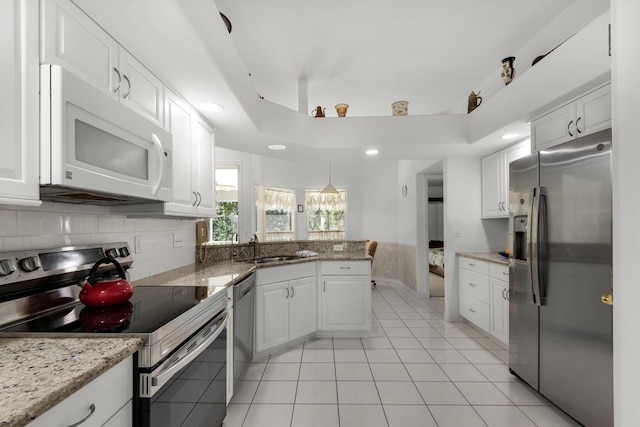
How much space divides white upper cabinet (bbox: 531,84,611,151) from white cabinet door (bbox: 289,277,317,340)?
2406 mm

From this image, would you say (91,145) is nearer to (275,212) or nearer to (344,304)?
(344,304)

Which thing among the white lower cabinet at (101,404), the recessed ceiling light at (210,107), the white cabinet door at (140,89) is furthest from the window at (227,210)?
the white lower cabinet at (101,404)

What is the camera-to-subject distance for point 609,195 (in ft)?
5.26

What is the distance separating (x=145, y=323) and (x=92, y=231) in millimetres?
855

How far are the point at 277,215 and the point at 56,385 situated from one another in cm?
549

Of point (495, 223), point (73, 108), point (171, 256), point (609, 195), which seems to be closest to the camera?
point (73, 108)

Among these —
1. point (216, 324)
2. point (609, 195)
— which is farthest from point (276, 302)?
point (609, 195)

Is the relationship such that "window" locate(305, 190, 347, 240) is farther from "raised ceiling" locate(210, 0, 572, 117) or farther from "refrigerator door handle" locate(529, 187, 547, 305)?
"refrigerator door handle" locate(529, 187, 547, 305)

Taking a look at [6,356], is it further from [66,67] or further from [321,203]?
[321,203]

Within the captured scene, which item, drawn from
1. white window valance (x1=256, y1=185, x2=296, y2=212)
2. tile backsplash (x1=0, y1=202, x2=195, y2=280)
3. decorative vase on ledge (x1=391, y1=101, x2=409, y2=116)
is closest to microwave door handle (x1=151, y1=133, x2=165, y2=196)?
tile backsplash (x1=0, y1=202, x2=195, y2=280)

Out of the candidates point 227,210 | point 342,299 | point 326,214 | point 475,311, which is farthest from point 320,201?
point 475,311

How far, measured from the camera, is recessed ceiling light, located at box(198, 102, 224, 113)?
2.13 metres

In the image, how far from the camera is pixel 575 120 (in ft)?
6.84

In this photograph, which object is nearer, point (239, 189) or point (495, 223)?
point (495, 223)
